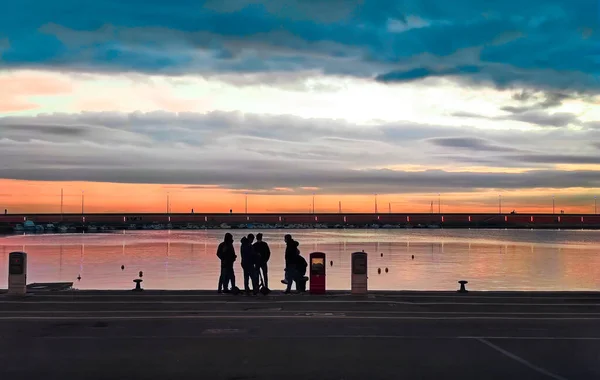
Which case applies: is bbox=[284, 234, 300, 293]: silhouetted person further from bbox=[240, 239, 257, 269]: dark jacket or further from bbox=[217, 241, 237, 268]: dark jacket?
bbox=[217, 241, 237, 268]: dark jacket

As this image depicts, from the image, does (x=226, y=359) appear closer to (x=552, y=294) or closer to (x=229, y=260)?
(x=229, y=260)

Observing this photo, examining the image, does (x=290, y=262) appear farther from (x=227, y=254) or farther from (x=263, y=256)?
(x=227, y=254)

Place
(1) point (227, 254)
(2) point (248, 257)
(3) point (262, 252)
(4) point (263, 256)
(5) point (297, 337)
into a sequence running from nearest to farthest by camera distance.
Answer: (5) point (297, 337)
(2) point (248, 257)
(1) point (227, 254)
(4) point (263, 256)
(3) point (262, 252)

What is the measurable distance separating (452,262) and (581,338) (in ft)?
228

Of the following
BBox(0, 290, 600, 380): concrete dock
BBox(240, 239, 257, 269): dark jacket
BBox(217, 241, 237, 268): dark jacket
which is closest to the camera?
BBox(0, 290, 600, 380): concrete dock

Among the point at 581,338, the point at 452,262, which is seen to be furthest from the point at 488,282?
the point at 581,338

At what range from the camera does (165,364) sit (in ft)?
43.2

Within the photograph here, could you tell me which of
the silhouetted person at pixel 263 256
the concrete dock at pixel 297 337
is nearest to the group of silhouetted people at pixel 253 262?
the silhouetted person at pixel 263 256

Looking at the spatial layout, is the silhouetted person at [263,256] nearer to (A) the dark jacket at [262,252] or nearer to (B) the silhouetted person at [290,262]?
(A) the dark jacket at [262,252]

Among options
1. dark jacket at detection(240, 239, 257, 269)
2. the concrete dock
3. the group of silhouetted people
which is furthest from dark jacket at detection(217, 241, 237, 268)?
the concrete dock

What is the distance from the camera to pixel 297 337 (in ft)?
53.6

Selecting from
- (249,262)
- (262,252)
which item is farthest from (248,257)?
(262,252)

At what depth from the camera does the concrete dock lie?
1278 centimetres

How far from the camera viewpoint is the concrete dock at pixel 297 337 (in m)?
12.8
